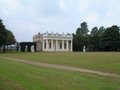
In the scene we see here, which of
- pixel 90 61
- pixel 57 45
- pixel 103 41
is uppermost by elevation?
pixel 103 41

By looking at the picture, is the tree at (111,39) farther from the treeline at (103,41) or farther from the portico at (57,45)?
the portico at (57,45)

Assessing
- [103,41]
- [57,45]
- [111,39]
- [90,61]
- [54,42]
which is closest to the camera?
[90,61]

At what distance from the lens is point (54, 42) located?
134 m

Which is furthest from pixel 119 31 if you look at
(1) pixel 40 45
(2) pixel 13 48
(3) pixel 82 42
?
(2) pixel 13 48

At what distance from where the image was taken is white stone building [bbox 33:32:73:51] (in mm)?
129000

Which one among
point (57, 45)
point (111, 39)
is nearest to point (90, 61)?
point (111, 39)

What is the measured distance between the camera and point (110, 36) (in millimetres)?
113875

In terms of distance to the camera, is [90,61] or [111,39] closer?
[90,61]

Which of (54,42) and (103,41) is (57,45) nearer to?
(54,42)

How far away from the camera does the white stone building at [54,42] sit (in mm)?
129000

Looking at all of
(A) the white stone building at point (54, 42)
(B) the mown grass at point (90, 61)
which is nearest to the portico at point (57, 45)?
(A) the white stone building at point (54, 42)

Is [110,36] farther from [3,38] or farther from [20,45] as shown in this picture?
[3,38]

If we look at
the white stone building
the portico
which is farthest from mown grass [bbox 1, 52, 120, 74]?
the white stone building

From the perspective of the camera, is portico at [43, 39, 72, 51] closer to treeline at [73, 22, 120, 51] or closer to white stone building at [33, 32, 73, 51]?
white stone building at [33, 32, 73, 51]
